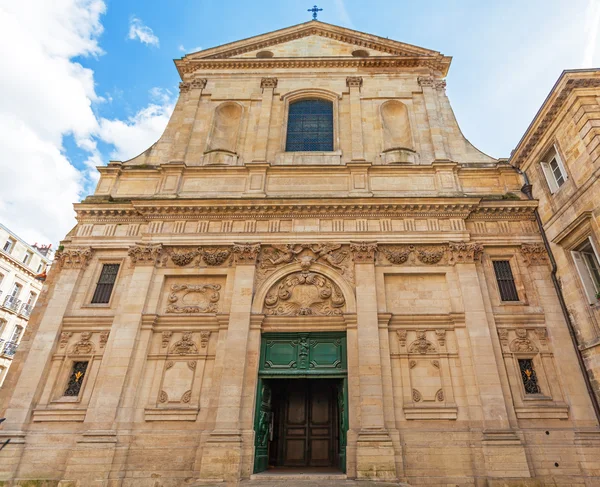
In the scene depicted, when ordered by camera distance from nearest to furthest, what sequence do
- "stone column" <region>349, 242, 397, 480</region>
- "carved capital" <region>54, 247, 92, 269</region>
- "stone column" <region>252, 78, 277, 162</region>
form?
"stone column" <region>349, 242, 397, 480</region> → "carved capital" <region>54, 247, 92, 269</region> → "stone column" <region>252, 78, 277, 162</region>

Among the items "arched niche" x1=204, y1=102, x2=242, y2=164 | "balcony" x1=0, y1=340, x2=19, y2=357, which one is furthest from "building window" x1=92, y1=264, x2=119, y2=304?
"balcony" x1=0, y1=340, x2=19, y2=357

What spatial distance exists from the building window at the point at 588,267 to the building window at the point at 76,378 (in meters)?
14.7

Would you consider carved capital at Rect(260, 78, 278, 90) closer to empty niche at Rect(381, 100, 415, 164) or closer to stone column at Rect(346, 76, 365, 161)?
stone column at Rect(346, 76, 365, 161)

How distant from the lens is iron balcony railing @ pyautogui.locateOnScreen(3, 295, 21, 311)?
27.7m

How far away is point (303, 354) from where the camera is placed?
11227 mm

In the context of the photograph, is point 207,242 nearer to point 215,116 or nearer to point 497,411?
point 215,116

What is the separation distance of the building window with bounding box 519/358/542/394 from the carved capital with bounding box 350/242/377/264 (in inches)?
206

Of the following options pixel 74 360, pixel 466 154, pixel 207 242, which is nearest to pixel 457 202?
pixel 466 154

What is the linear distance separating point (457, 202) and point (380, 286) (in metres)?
3.89

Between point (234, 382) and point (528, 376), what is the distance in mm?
8378

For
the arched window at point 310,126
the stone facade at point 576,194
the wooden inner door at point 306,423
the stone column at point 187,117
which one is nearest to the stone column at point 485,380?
the stone facade at point 576,194

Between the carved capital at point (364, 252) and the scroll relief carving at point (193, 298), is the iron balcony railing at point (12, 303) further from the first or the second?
the carved capital at point (364, 252)

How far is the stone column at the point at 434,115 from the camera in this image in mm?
14323

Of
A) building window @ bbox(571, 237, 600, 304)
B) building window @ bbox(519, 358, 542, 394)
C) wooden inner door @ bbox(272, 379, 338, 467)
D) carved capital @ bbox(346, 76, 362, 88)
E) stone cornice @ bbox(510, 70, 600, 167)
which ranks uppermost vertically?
carved capital @ bbox(346, 76, 362, 88)
